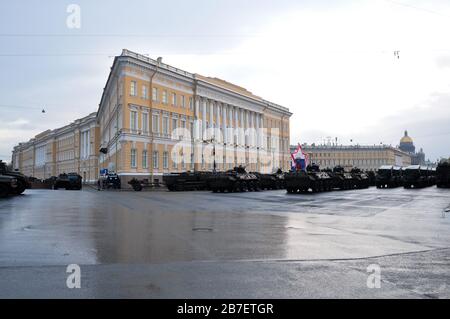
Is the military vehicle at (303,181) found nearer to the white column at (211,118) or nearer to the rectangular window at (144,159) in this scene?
the rectangular window at (144,159)

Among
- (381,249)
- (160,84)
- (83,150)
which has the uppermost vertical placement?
(160,84)

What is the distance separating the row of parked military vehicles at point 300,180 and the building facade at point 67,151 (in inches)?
2080

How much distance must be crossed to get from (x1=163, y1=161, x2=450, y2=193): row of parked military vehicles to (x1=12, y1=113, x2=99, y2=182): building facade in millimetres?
52831

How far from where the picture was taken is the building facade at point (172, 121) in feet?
192

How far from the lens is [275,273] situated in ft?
22.6

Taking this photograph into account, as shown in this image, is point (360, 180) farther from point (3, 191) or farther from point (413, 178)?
point (3, 191)

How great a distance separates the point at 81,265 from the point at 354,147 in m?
160

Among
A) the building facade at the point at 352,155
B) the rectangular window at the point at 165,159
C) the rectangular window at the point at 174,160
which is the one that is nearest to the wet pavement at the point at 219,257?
the rectangular window at the point at 165,159

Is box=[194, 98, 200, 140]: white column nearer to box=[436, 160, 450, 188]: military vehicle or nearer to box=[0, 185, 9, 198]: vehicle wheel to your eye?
box=[436, 160, 450, 188]: military vehicle

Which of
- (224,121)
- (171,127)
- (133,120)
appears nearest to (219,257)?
(133,120)

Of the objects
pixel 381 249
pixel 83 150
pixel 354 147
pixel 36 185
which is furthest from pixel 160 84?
pixel 354 147

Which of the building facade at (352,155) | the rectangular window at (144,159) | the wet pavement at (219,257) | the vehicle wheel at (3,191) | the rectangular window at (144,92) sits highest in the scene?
the rectangular window at (144,92)

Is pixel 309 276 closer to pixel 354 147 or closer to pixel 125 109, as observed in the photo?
pixel 125 109

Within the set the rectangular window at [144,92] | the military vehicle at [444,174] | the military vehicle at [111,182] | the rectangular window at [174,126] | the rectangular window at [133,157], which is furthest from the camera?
the rectangular window at [174,126]
